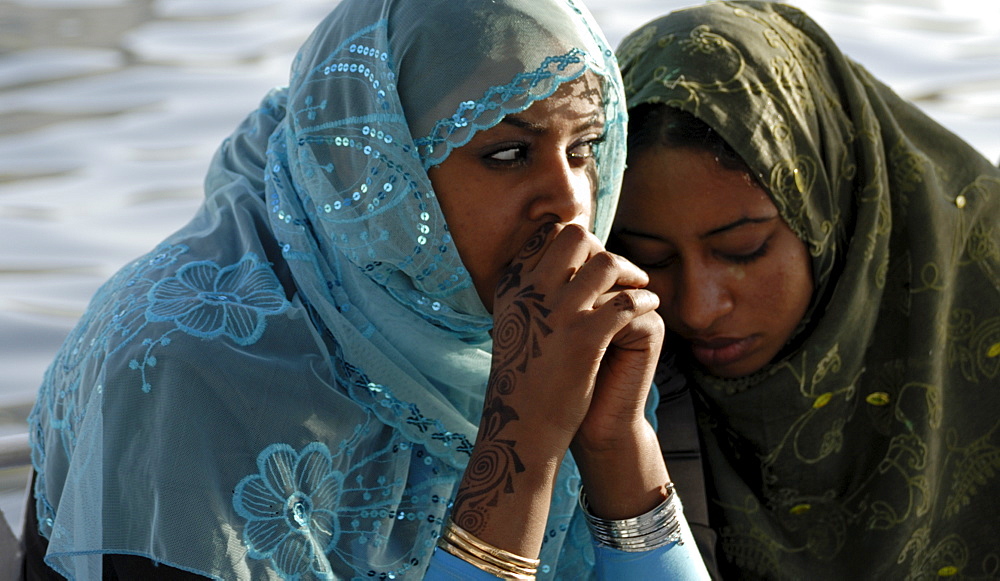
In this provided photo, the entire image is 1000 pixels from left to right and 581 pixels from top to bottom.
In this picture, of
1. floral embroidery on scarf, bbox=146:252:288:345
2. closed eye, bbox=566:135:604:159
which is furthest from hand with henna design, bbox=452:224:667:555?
floral embroidery on scarf, bbox=146:252:288:345

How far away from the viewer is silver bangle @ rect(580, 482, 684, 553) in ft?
4.64

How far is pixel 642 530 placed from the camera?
4.67 ft

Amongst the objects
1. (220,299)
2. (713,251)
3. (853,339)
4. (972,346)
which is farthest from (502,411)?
(972,346)

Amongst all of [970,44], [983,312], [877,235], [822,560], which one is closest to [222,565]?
[822,560]

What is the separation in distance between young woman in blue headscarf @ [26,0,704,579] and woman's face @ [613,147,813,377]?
0.18 meters

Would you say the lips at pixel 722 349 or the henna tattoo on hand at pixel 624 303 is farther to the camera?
the lips at pixel 722 349

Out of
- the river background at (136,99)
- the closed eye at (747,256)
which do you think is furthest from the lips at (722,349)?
the river background at (136,99)

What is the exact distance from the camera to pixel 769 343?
1747 millimetres

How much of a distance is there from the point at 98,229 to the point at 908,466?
2255 millimetres

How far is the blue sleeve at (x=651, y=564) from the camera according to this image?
1.40m

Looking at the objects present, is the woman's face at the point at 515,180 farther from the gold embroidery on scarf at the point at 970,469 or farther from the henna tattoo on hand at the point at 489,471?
the gold embroidery on scarf at the point at 970,469

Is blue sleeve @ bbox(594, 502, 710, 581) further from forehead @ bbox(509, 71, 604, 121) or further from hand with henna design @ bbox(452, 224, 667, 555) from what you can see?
forehead @ bbox(509, 71, 604, 121)

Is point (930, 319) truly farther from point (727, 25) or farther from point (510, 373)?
point (510, 373)

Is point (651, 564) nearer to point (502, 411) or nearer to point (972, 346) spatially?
point (502, 411)
